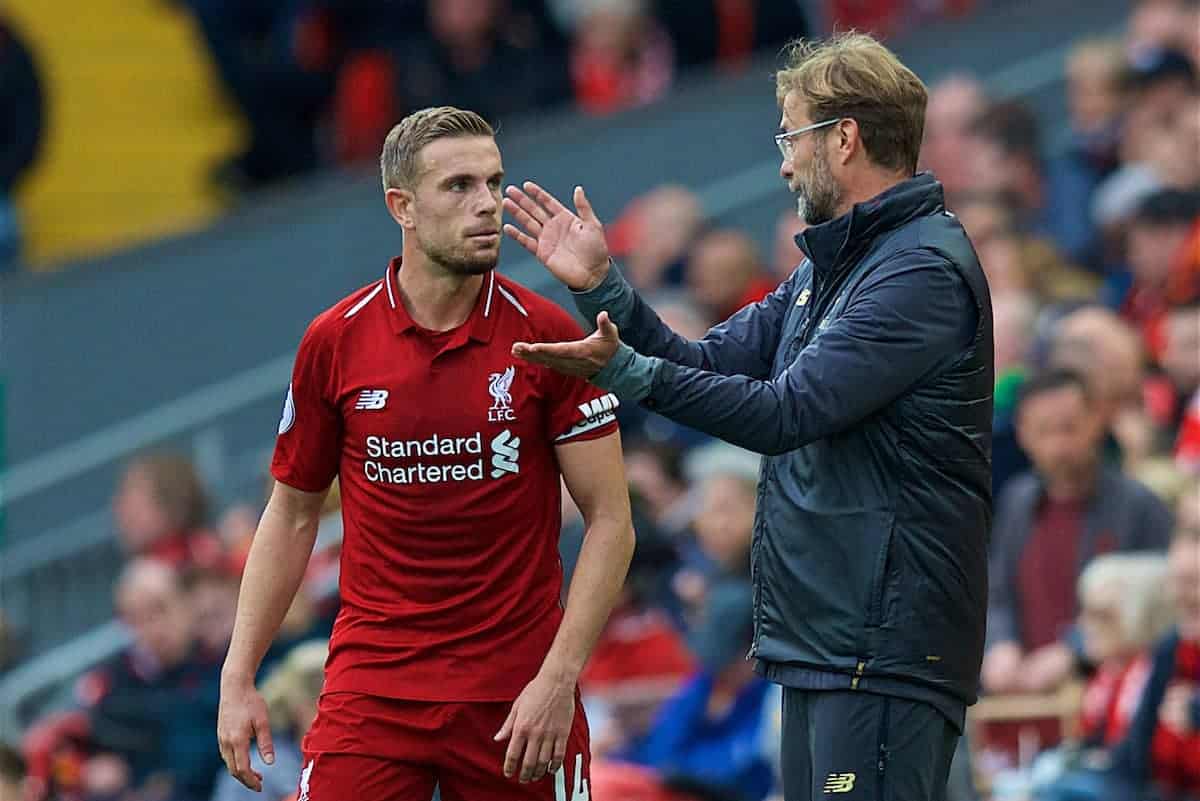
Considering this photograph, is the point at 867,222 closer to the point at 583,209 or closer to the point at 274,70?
the point at 583,209

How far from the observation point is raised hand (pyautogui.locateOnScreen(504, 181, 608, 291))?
538 cm

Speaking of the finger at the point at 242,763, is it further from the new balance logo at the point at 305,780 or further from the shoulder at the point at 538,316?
the shoulder at the point at 538,316

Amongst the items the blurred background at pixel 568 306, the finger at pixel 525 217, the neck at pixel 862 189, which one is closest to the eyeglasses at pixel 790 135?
the neck at pixel 862 189

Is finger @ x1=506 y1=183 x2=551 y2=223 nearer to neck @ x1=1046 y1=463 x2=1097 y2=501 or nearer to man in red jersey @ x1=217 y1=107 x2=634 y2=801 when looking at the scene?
man in red jersey @ x1=217 y1=107 x2=634 y2=801

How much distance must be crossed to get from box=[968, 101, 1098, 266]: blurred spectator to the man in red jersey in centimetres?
629

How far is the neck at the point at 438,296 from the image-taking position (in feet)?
18.1

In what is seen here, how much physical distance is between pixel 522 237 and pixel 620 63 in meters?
9.06

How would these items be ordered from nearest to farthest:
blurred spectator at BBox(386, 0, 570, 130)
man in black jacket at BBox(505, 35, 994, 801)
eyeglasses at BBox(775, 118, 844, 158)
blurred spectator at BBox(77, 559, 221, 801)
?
man in black jacket at BBox(505, 35, 994, 801) → eyeglasses at BBox(775, 118, 844, 158) → blurred spectator at BBox(77, 559, 221, 801) → blurred spectator at BBox(386, 0, 570, 130)

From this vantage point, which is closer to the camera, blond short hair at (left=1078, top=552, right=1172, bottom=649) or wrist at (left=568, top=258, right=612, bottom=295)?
wrist at (left=568, top=258, right=612, bottom=295)

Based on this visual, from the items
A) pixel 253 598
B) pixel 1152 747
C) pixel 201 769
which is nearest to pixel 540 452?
pixel 253 598

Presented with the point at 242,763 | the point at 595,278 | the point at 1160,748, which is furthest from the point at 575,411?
the point at 1160,748

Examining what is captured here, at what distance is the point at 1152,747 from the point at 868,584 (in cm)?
272

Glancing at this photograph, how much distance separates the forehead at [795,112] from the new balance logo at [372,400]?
1.08 metres

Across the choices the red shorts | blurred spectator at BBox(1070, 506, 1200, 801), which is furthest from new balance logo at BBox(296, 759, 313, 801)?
blurred spectator at BBox(1070, 506, 1200, 801)
